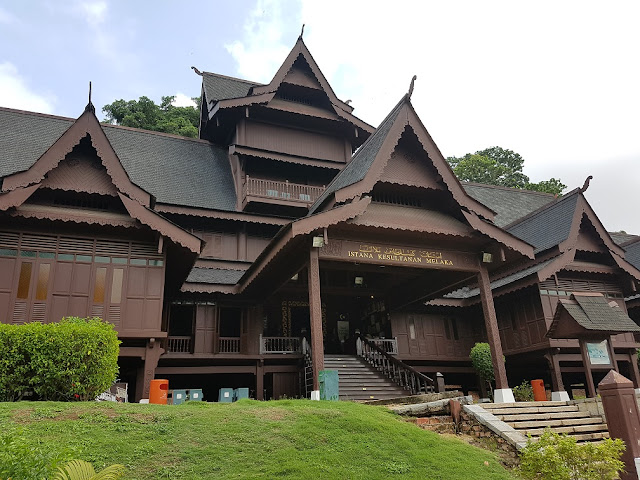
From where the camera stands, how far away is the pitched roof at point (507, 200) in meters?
29.1

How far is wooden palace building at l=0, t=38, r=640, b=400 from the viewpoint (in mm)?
14117

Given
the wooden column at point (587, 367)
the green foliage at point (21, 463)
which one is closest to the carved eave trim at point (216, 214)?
the wooden column at point (587, 367)

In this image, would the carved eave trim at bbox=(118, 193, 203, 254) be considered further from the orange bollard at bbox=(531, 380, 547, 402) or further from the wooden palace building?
the orange bollard at bbox=(531, 380, 547, 402)

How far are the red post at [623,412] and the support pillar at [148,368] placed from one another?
10990 mm

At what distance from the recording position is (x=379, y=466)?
735 cm

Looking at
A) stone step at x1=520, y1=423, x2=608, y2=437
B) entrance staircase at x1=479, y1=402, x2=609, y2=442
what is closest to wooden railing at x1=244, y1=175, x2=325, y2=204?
entrance staircase at x1=479, y1=402, x2=609, y2=442

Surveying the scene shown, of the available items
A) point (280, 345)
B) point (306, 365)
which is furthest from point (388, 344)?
point (280, 345)

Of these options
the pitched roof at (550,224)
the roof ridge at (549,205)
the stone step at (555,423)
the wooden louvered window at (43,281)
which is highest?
the roof ridge at (549,205)

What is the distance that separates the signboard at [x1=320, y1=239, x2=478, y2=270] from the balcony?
8.04 m

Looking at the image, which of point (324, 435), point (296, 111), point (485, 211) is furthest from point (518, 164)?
point (324, 435)

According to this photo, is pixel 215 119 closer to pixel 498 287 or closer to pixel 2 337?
pixel 498 287

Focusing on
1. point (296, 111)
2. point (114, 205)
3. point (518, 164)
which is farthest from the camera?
point (518, 164)

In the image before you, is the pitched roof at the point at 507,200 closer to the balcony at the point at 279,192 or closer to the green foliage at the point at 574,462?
the balcony at the point at 279,192

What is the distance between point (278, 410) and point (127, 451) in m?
3.07
